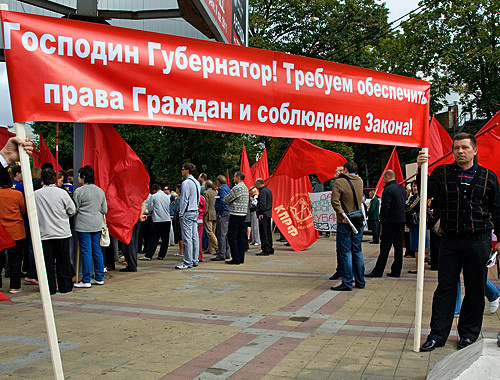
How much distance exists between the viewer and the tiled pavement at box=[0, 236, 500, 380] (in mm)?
4664

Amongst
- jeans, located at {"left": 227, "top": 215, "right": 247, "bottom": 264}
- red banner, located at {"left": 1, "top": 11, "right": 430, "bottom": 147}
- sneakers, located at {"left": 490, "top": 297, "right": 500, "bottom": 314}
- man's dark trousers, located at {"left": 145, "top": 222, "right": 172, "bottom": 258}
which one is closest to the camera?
red banner, located at {"left": 1, "top": 11, "right": 430, "bottom": 147}

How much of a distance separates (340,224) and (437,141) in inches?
140

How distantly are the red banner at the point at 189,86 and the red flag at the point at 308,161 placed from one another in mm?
6585

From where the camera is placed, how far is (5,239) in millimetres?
8180

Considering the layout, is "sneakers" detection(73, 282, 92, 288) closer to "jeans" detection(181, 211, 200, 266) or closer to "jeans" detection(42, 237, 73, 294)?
"jeans" detection(42, 237, 73, 294)

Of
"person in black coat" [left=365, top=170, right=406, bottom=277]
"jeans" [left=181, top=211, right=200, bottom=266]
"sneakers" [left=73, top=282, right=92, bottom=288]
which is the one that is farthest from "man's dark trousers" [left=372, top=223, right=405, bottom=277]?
"sneakers" [left=73, top=282, right=92, bottom=288]

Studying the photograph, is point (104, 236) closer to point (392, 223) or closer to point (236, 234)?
point (236, 234)

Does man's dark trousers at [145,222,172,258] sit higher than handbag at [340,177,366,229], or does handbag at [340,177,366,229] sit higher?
handbag at [340,177,366,229]

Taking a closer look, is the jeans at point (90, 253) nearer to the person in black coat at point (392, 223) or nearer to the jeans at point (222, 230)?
the jeans at point (222, 230)

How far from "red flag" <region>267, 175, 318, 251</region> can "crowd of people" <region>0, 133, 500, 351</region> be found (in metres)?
0.42

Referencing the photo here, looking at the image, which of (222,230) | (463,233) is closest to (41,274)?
(463,233)

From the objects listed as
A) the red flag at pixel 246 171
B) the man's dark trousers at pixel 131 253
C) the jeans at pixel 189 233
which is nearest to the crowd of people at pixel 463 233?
the jeans at pixel 189 233

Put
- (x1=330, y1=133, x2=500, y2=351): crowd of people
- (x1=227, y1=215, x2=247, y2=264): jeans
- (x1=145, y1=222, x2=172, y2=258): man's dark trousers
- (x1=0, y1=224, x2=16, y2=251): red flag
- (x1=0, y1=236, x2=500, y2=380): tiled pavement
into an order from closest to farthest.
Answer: (x1=0, y1=236, x2=500, y2=380): tiled pavement → (x1=330, y1=133, x2=500, y2=351): crowd of people → (x1=0, y1=224, x2=16, y2=251): red flag → (x1=227, y1=215, x2=247, y2=264): jeans → (x1=145, y1=222, x2=172, y2=258): man's dark trousers

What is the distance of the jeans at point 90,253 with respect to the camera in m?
8.86
